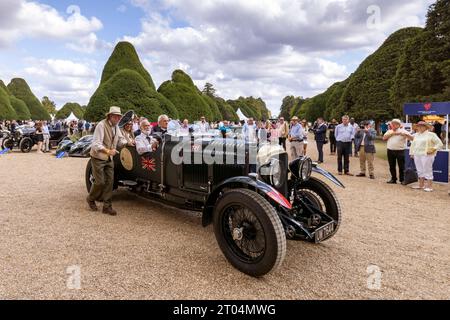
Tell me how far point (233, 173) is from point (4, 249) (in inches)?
113

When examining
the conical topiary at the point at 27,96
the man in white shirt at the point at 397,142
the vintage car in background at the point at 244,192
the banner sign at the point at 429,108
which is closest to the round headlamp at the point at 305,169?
the vintage car in background at the point at 244,192

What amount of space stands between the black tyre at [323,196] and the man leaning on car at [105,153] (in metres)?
Result: 3.04

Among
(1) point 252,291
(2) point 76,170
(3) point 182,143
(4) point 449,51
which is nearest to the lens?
(1) point 252,291

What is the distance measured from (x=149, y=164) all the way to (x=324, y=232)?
9.70 feet

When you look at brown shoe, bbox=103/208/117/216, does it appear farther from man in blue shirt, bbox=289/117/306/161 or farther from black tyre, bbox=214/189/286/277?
man in blue shirt, bbox=289/117/306/161

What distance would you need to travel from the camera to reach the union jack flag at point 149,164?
5198mm

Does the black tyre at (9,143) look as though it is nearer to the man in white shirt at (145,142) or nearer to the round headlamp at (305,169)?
the man in white shirt at (145,142)

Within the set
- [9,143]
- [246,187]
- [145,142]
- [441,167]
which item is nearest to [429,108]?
[441,167]

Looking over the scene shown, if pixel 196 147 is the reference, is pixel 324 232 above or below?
below

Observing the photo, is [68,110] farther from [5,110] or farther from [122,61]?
[122,61]

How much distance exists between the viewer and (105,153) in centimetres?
520

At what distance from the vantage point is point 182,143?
4.75 m
